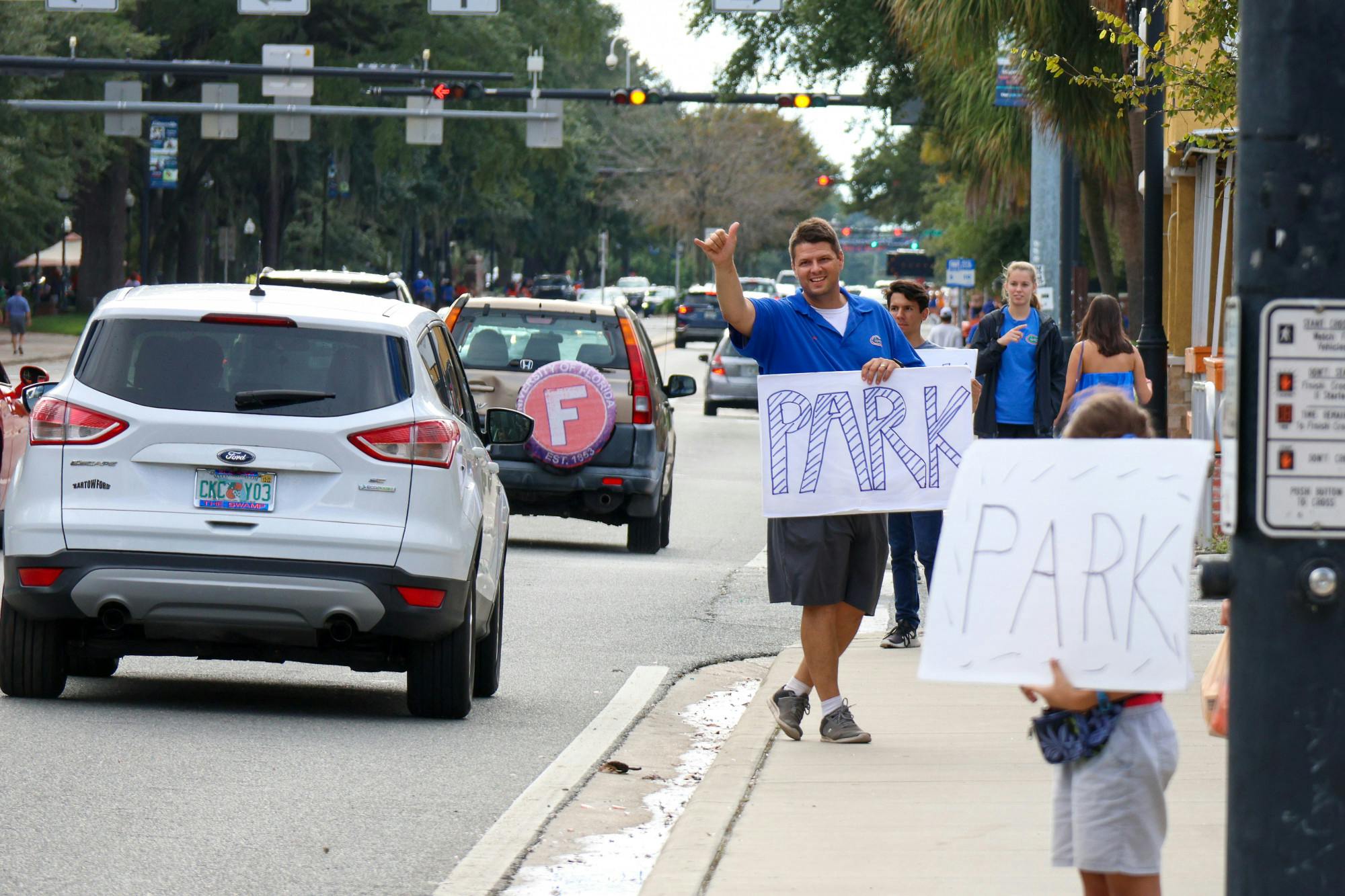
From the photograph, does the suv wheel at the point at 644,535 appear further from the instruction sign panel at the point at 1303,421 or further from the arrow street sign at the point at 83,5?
the arrow street sign at the point at 83,5

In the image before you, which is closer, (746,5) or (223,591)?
(223,591)

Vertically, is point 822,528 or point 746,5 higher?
point 746,5

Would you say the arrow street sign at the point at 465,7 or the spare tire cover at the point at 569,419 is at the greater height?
the arrow street sign at the point at 465,7

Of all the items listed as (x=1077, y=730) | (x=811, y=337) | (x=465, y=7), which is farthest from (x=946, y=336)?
(x=1077, y=730)

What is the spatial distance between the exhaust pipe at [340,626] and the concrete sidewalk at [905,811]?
1581 mm

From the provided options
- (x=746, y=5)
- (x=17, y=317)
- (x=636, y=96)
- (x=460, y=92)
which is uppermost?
(x=460, y=92)

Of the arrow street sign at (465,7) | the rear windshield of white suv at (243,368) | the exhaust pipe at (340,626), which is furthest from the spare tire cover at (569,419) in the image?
the arrow street sign at (465,7)

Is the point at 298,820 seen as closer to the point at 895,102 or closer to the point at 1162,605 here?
the point at 1162,605

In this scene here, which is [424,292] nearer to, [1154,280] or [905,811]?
[1154,280]

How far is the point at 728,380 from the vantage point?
35969mm

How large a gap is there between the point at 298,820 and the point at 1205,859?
2.80m

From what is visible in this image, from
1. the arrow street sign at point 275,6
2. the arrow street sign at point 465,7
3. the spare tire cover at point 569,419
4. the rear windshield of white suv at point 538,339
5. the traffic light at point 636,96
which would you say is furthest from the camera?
the traffic light at point 636,96

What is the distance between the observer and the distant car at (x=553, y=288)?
7781 centimetres

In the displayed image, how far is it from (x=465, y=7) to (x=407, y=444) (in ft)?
68.0
